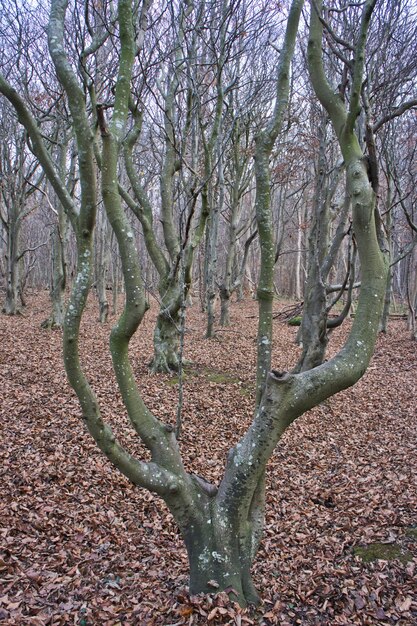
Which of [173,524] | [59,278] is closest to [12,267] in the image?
[59,278]

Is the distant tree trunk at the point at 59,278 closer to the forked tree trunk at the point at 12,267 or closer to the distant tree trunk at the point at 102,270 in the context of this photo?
the distant tree trunk at the point at 102,270

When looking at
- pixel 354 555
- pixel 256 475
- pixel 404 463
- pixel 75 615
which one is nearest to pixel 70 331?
pixel 256 475

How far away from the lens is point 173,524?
4.49 metres

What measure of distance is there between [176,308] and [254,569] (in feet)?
20.0

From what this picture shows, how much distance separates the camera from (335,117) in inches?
128

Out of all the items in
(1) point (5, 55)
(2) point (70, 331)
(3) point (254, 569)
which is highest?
(1) point (5, 55)

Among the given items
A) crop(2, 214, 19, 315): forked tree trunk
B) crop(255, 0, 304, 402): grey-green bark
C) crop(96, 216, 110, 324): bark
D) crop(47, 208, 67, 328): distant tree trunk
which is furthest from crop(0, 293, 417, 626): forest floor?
crop(2, 214, 19, 315): forked tree trunk

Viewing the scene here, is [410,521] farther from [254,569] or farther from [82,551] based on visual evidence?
[82,551]

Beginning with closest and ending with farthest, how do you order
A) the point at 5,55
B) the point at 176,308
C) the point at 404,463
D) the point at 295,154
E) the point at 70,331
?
the point at 70,331
the point at 404,463
the point at 176,308
the point at 5,55
the point at 295,154

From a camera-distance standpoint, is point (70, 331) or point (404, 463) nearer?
point (70, 331)

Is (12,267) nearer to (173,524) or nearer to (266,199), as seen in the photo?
(173,524)

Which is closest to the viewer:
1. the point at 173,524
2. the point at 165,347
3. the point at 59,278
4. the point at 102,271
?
the point at 173,524

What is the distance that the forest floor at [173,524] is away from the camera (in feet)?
10.4

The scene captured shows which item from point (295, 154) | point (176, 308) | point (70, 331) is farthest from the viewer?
point (295, 154)
